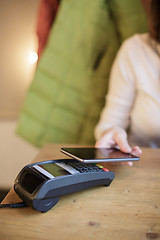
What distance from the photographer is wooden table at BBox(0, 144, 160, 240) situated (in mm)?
325

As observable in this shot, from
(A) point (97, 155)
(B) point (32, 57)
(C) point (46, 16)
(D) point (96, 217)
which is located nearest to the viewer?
(D) point (96, 217)

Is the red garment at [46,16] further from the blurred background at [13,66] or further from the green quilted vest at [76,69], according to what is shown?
the blurred background at [13,66]

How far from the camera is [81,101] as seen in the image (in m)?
1.18

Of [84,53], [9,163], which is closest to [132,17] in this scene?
[84,53]

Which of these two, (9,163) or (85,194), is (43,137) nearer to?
(9,163)

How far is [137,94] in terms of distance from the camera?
2.99ft

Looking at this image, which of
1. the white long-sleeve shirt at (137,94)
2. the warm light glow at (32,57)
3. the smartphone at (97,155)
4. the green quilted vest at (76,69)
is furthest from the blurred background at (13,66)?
the smartphone at (97,155)

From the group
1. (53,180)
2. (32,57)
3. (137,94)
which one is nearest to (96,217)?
(53,180)

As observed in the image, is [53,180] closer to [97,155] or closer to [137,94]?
[97,155]

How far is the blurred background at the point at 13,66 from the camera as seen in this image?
5.28 ft

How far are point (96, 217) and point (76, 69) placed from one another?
2.86ft

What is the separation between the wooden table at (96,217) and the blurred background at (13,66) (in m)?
1.23

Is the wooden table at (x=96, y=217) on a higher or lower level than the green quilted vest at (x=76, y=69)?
lower

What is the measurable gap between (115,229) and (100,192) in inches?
4.2
